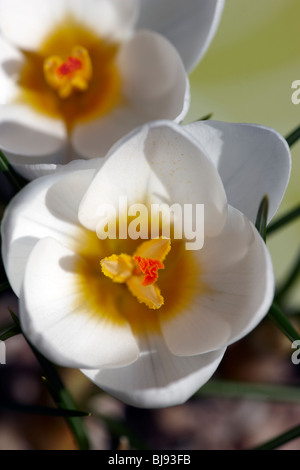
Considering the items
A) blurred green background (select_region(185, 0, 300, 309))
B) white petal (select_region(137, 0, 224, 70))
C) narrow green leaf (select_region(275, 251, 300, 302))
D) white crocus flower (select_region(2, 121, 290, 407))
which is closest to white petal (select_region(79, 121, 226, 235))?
white crocus flower (select_region(2, 121, 290, 407))

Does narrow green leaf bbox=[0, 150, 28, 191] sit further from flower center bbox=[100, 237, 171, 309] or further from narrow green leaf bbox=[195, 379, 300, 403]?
narrow green leaf bbox=[195, 379, 300, 403]

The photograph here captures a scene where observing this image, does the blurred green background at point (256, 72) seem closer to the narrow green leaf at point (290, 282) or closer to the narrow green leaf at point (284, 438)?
the narrow green leaf at point (290, 282)

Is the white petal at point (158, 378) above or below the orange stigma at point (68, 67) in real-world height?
below

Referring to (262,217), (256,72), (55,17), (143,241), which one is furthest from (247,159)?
(256,72)

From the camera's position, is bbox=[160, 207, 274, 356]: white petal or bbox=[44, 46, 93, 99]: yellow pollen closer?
bbox=[160, 207, 274, 356]: white petal

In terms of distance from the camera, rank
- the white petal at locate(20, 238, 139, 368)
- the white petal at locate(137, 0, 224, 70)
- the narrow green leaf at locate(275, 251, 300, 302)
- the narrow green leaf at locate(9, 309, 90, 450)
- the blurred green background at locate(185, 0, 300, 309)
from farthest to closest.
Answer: the blurred green background at locate(185, 0, 300, 309) < the narrow green leaf at locate(275, 251, 300, 302) < the white petal at locate(137, 0, 224, 70) < the narrow green leaf at locate(9, 309, 90, 450) < the white petal at locate(20, 238, 139, 368)

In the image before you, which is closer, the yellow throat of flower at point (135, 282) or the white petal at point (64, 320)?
the white petal at point (64, 320)

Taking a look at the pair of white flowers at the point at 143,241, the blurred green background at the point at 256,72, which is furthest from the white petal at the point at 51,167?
the blurred green background at the point at 256,72

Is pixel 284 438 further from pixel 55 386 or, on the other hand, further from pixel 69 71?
pixel 69 71

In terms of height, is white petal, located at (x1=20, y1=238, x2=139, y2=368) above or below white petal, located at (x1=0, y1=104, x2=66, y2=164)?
below
